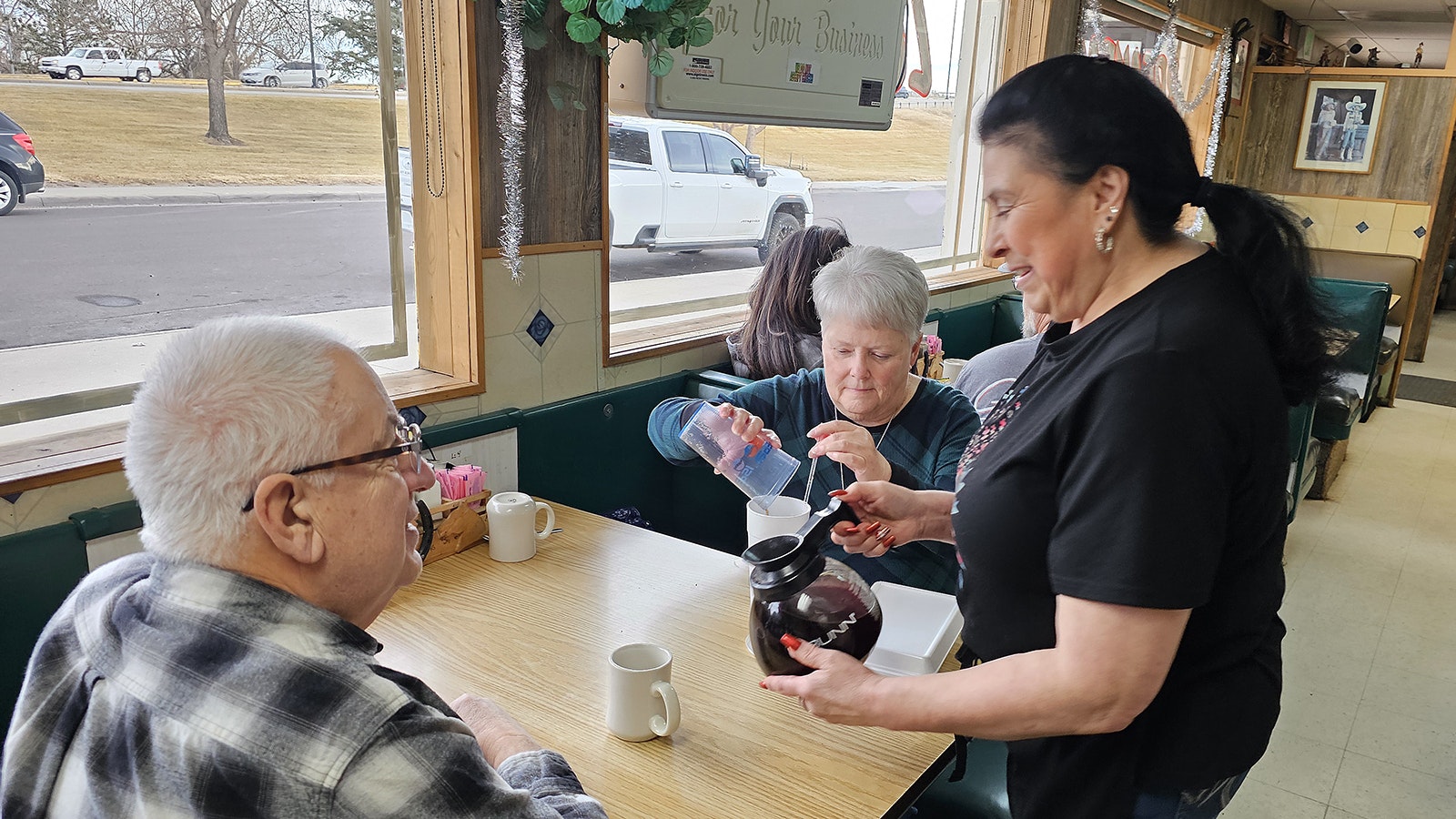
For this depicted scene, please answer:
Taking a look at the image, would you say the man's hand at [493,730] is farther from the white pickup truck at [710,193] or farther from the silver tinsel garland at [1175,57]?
the silver tinsel garland at [1175,57]

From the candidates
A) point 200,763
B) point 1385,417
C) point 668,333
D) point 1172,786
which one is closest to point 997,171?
point 1172,786

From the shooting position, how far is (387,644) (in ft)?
5.02

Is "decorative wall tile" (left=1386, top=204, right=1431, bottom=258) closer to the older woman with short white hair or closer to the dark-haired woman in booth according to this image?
the dark-haired woman in booth

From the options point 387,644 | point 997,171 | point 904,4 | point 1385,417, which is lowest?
point 1385,417

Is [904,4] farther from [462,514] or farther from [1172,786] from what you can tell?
[1172,786]

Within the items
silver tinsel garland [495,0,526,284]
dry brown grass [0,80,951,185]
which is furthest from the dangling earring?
dry brown grass [0,80,951,185]

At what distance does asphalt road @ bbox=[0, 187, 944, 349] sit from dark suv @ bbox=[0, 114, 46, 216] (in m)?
0.02

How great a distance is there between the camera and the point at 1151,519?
93cm

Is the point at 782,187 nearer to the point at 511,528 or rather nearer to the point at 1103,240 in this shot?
the point at 511,528

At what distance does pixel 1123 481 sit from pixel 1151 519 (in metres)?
0.04

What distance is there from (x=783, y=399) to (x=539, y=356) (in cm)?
Answer: 60

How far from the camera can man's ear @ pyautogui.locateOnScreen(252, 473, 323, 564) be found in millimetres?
842

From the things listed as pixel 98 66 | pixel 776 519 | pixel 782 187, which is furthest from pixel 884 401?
pixel 782 187

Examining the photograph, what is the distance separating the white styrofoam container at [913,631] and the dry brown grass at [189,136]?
1.45 m
